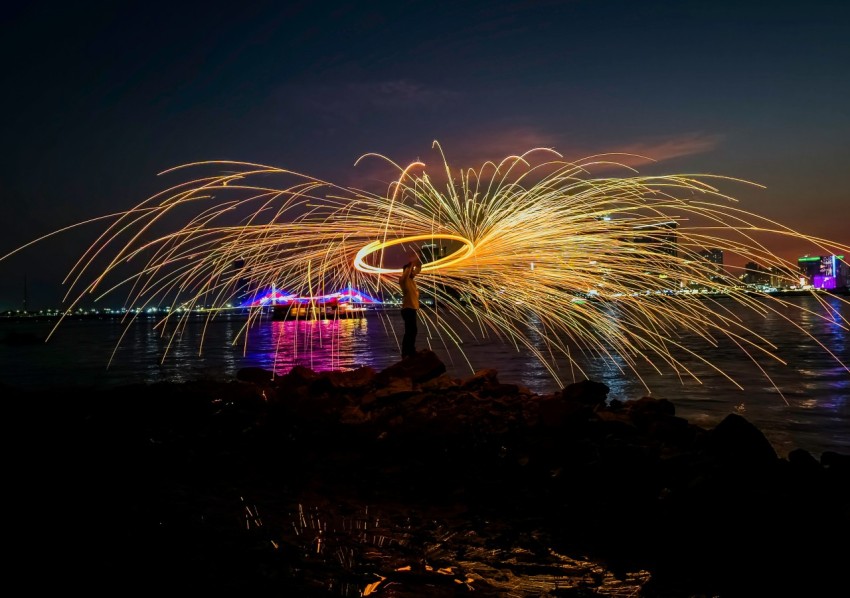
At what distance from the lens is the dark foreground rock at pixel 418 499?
5.06 metres

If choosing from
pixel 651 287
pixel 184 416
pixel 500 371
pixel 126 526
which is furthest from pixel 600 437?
pixel 500 371

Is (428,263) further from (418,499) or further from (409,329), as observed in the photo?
(418,499)

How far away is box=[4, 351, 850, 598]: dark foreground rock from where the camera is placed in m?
5.06

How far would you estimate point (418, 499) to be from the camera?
7172 mm

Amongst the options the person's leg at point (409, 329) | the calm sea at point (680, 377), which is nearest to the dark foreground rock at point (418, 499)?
the person's leg at point (409, 329)

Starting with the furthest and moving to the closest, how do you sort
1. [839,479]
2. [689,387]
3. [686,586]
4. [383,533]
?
[689,387]
[839,479]
[383,533]
[686,586]

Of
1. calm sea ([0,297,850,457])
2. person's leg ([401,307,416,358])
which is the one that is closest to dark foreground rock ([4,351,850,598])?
person's leg ([401,307,416,358])

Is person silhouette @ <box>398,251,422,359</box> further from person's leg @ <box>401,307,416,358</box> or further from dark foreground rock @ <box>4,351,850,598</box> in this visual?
dark foreground rock @ <box>4,351,850,598</box>

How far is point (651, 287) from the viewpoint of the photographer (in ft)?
37.8

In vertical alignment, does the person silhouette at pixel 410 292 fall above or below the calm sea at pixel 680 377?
above

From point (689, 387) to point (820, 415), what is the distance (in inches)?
146

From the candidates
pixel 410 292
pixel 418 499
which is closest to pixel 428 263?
pixel 410 292

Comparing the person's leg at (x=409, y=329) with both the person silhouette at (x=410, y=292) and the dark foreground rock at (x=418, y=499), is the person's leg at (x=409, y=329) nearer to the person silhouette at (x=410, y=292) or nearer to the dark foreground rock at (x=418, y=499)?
the person silhouette at (x=410, y=292)

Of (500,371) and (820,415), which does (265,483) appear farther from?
(500,371)
